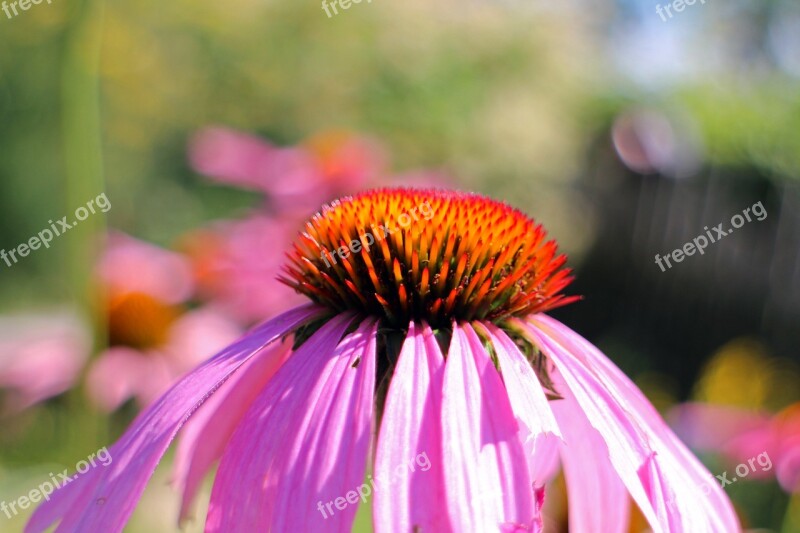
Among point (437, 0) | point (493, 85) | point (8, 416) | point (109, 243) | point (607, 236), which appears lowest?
point (607, 236)

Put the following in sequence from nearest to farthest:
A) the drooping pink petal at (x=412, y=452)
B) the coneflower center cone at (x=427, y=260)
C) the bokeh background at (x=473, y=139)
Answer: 1. the drooping pink petal at (x=412, y=452)
2. the coneflower center cone at (x=427, y=260)
3. the bokeh background at (x=473, y=139)

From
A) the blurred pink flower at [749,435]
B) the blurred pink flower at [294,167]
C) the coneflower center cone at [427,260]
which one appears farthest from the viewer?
the blurred pink flower at [294,167]

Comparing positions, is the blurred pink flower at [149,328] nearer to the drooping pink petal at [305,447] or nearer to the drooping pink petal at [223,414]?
the drooping pink petal at [223,414]

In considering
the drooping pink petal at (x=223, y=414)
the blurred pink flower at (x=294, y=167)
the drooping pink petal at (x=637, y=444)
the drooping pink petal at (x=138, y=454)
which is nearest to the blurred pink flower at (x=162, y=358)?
the blurred pink flower at (x=294, y=167)

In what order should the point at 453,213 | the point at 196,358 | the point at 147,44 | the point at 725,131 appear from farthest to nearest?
the point at 725,131
the point at 147,44
the point at 196,358
the point at 453,213

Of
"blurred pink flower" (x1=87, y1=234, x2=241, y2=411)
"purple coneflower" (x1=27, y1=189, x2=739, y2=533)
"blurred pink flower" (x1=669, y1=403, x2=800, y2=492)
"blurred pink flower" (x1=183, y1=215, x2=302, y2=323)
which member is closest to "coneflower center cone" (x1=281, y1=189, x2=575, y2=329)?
"purple coneflower" (x1=27, y1=189, x2=739, y2=533)

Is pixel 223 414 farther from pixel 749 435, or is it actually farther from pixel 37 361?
pixel 37 361

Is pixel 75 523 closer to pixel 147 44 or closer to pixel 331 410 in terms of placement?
pixel 331 410

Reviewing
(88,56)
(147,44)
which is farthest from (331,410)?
(147,44)
